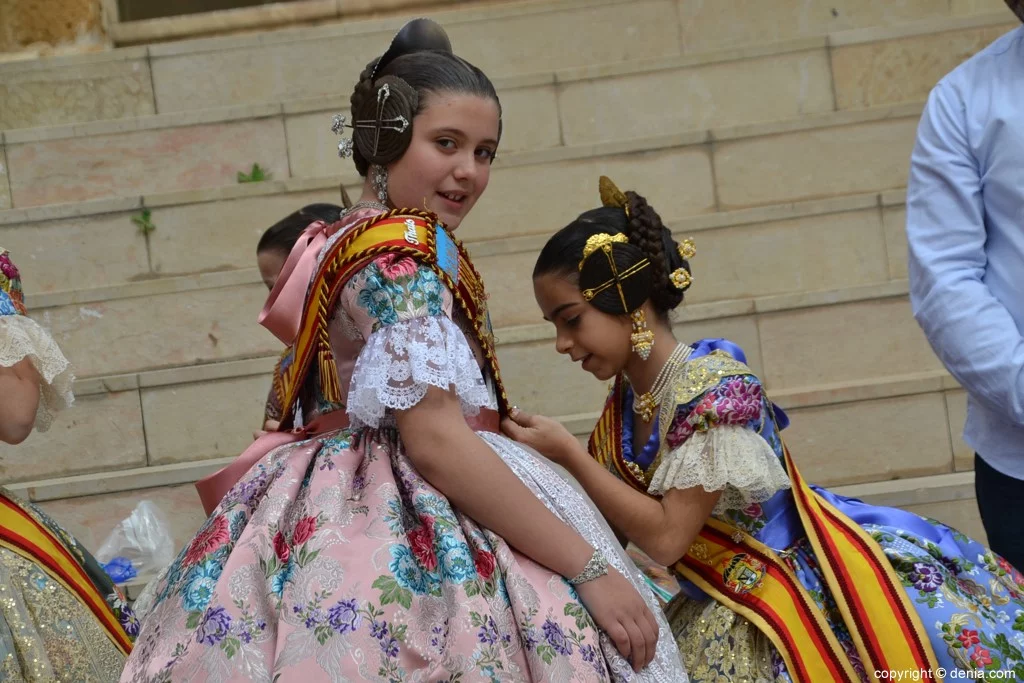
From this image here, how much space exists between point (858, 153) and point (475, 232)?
1.51 m

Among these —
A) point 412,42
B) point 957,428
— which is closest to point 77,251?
point 412,42

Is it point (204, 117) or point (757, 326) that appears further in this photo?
point (204, 117)

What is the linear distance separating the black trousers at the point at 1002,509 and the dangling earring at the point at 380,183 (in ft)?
4.07

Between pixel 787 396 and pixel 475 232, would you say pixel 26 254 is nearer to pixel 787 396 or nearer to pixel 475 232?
pixel 475 232

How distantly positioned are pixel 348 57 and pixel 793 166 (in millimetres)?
2014

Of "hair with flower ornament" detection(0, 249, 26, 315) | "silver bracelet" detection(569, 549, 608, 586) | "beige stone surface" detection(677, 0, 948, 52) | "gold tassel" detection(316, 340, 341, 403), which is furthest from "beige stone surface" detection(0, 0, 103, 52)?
"silver bracelet" detection(569, 549, 608, 586)

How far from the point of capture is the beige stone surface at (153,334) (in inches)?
167

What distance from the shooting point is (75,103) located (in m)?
5.25

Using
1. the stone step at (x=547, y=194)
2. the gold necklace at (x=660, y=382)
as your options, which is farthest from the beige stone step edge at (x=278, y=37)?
the gold necklace at (x=660, y=382)

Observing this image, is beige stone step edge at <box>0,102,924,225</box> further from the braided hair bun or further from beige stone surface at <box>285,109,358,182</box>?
the braided hair bun

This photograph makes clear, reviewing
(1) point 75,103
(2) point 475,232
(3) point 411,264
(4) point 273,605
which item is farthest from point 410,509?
(1) point 75,103

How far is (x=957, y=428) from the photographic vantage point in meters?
3.81

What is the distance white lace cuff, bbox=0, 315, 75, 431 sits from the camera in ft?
7.68

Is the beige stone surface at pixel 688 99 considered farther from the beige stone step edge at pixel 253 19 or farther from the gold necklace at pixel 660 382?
the gold necklace at pixel 660 382
